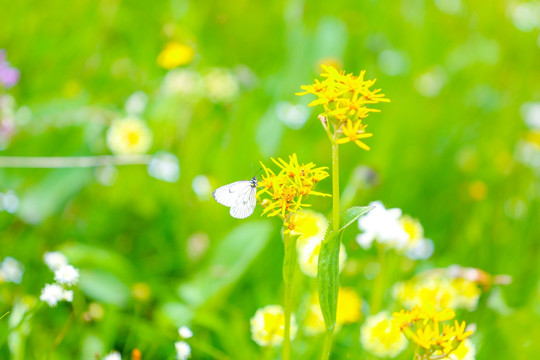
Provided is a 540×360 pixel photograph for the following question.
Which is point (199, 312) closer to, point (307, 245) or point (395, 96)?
point (307, 245)

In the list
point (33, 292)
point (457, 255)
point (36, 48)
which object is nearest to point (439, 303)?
point (457, 255)

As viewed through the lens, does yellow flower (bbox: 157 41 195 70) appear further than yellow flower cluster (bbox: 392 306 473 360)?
Yes

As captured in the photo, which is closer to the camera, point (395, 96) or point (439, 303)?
point (439, 303)

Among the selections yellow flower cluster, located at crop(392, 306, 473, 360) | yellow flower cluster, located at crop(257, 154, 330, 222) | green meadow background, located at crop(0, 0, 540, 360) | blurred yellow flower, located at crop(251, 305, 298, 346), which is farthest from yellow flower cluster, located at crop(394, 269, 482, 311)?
yellow flower cluster, located at crop(257, 154, 330, 222)

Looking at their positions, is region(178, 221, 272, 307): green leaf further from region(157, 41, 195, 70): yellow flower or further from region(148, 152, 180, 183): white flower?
region(157, 41, 195, 70): yellow flower

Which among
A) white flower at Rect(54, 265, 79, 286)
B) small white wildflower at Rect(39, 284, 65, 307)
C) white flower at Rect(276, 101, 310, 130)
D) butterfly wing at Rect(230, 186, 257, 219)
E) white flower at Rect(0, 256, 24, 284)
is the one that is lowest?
white flower at Rect(0, 256, 24, 284)

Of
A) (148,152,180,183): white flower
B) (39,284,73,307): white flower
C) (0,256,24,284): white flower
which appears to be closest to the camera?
(39,284,73,307): white flower

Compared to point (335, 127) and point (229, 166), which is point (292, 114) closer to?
point (229, 166)
